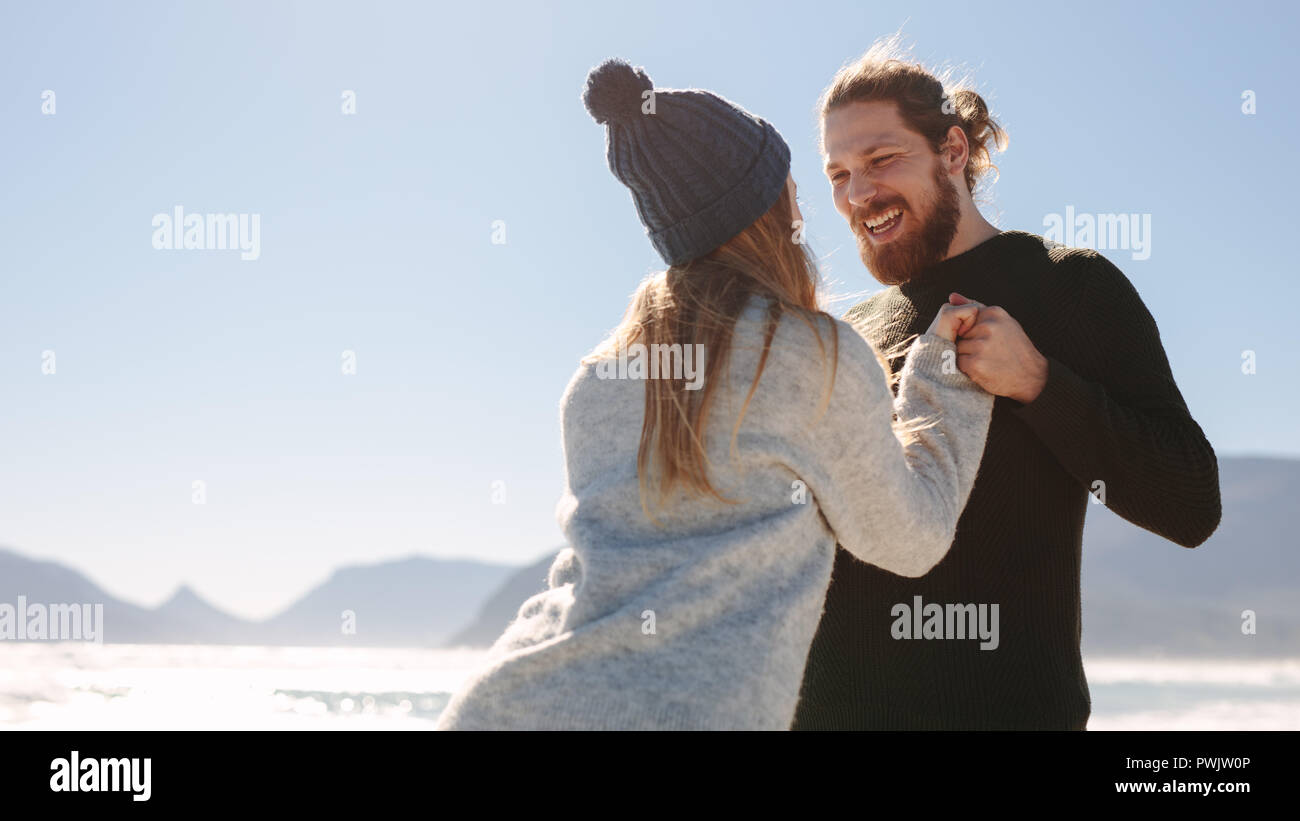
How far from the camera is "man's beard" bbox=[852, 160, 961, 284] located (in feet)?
8.70

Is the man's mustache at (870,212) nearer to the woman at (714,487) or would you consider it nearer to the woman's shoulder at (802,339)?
the woman at (714,487)

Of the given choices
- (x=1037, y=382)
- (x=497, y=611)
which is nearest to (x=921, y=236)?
(x=1037, y=382)

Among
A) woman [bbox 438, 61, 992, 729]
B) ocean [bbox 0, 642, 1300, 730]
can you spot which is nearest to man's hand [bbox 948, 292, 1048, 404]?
woman [bbox 438, 61, 992, 729]

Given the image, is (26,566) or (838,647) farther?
(26,566)

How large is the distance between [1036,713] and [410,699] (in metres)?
31.2

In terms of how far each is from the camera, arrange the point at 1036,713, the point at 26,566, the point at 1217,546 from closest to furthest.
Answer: the point at 1036,713 < the point at 1217,546 < the point at 26,566

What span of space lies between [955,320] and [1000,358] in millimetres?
116

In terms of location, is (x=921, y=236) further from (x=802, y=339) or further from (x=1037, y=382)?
(x=802, y=339)

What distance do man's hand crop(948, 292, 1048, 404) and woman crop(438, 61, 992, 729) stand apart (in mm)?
245
